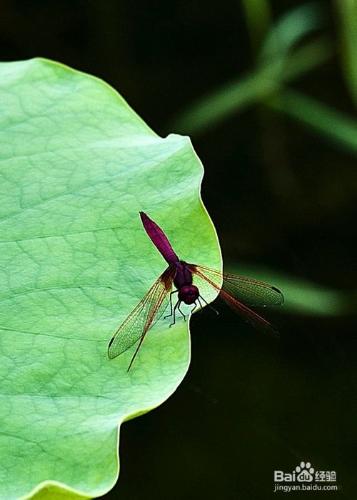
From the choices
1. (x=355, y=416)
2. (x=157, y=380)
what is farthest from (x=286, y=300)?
(x=157, y=380)

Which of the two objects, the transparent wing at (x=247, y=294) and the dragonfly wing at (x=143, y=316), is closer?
the dragonfly wing at (x=143, y=316)

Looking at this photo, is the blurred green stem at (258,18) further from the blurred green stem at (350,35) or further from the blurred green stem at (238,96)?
the blurred green stem at (350,35)

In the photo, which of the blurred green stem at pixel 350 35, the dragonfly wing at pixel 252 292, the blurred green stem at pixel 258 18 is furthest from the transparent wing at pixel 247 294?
the blurred green stem at pixel 258 18

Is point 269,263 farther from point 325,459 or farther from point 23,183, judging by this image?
point 23,183

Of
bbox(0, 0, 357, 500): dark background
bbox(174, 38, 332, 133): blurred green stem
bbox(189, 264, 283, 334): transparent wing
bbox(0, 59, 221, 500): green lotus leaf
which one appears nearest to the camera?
bbox(0, 59, 221, 500): green lotus leaf

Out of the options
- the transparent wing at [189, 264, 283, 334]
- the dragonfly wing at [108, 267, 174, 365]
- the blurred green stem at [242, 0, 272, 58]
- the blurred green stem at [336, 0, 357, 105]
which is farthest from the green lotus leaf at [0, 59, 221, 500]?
the blurred green stem at [242, 0, 272, 58]

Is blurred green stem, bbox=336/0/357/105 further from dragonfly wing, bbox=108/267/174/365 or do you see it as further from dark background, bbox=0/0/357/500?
dragonfly wing, bbox=108/267/174/365
